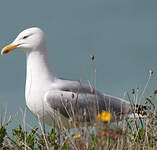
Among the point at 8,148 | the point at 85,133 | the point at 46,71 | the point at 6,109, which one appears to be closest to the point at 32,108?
the point at 46,71

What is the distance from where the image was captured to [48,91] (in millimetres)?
7078

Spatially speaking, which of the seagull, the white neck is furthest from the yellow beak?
the white neck

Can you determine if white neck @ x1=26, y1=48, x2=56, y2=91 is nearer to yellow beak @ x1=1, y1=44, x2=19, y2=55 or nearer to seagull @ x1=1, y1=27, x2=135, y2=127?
seagull @ x1=1, y1=27, x2=135, y2=127

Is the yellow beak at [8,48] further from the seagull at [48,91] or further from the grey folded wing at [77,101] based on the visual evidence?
the grey folded wing at [77,101]

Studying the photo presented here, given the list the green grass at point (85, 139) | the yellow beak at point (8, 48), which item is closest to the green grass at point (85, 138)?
the green grass at point (85, 139)

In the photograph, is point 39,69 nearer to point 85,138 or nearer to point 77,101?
point 77,101

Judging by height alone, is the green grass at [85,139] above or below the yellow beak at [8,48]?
below

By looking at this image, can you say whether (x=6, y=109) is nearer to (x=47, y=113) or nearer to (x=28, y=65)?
(x=47, y=113)

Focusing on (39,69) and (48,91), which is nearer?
(48,91)

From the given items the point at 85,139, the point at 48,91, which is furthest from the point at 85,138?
the point at 48,91

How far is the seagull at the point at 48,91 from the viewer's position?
6973 millimetres

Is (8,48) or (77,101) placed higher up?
(8,48)

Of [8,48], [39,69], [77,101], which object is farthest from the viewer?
[8,48]

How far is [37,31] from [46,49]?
0.41 m
